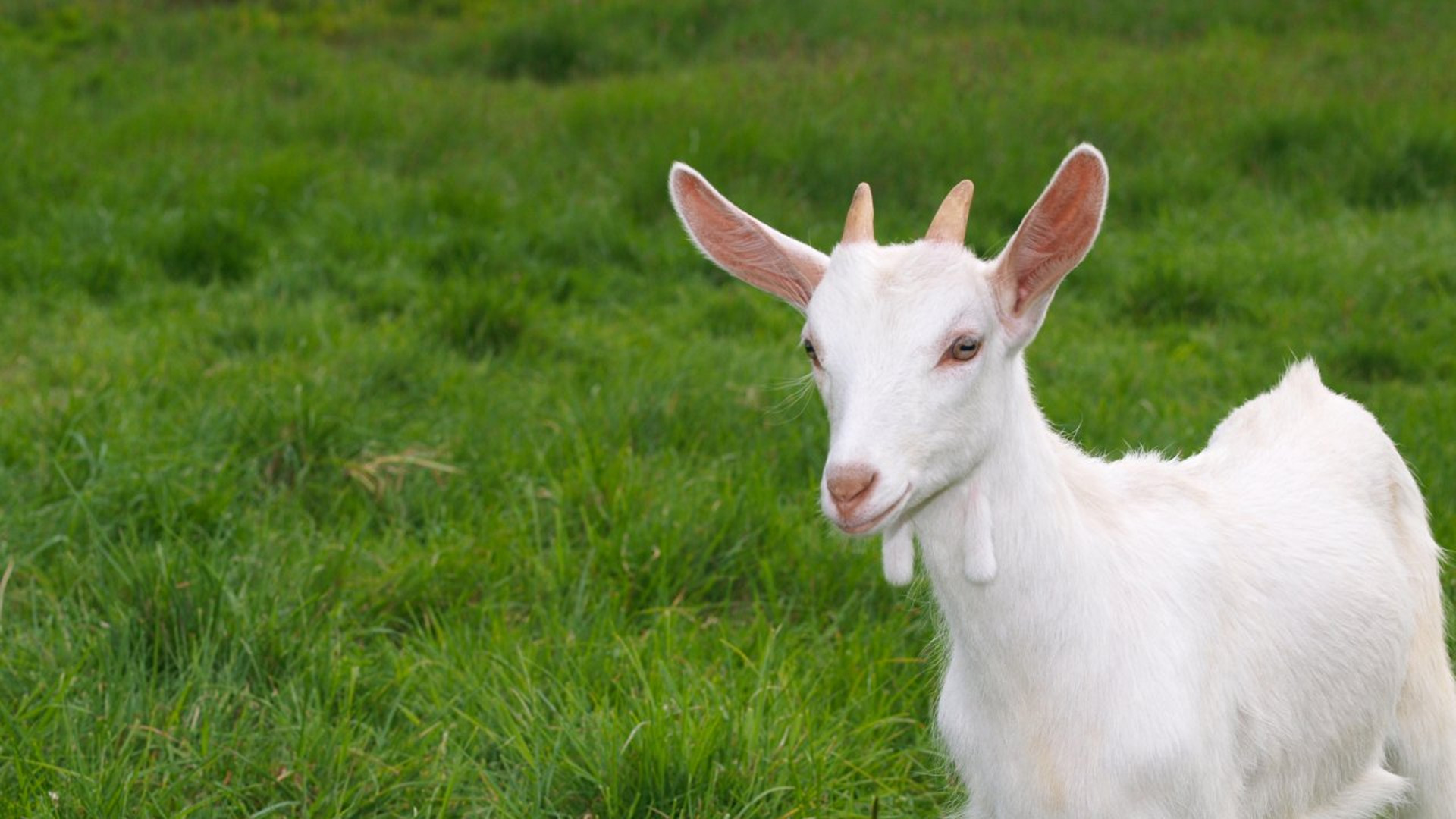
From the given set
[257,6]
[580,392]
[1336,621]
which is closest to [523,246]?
[580,392]

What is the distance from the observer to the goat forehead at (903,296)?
89.1 inches

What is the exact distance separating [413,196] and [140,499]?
3520mm

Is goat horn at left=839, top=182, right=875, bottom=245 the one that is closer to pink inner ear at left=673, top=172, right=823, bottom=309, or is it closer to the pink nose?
pink inner ear at left=673, top=172, right=823, bottom=309

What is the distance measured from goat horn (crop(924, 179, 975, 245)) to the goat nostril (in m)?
0.43

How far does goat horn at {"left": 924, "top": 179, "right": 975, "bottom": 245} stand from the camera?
2357 mm

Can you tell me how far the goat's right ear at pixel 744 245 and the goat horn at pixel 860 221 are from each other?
0.26ft

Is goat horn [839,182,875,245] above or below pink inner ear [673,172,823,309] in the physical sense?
above

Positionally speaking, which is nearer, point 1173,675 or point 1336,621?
point 1173,675

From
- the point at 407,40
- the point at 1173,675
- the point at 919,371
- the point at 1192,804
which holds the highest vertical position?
the point at 919,371

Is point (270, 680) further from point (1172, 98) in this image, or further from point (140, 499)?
point (1172, 98)

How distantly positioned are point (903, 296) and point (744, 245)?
391 mm

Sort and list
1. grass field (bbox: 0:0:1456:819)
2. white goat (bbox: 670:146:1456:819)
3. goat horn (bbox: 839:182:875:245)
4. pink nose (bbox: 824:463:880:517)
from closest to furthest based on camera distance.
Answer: pink nose (bbox: 824:463:880:517) → white goat (bbox: 670:146:1456:819) → goat horn (bbox: 839:182:875:245) → grass field (bbox: 0:0:1456:819)

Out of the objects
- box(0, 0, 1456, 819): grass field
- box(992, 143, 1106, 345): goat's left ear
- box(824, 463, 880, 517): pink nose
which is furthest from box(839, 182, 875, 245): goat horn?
box(0, 0, 1456, 819): grass field

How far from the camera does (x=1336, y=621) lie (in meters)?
2.68
